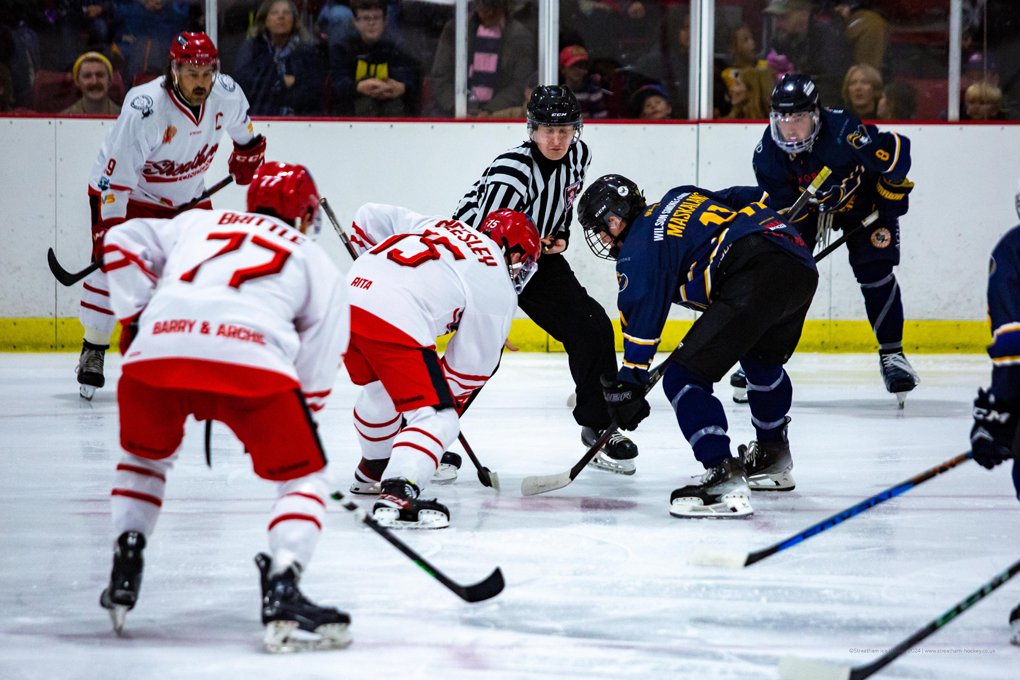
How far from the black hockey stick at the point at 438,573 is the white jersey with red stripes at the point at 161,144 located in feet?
10.9

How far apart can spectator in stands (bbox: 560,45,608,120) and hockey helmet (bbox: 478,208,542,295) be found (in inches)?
140

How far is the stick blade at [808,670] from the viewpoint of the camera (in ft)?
6.63

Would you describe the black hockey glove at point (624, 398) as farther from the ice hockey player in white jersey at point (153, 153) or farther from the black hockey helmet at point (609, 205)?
the ice hockey player in white jersey at point (153, 153)

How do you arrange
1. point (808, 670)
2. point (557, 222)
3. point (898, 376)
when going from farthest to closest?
point (898, 376) → point (557, 222) → point (808, 670)

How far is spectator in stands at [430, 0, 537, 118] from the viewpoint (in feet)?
23.0

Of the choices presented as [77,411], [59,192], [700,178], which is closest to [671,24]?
[700,178]

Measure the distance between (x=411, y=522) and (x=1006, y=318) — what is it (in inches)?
A: 58.4

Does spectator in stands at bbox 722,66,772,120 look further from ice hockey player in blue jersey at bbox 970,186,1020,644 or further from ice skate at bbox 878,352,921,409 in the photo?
ice hockey player in blue jersey at bbox 970,186,1020,644

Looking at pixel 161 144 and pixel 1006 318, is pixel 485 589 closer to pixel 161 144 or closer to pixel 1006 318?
pixel 1006 318

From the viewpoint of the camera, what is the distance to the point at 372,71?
7047 millimetres

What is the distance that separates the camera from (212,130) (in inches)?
220

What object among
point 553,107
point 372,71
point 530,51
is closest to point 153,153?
point 372,71

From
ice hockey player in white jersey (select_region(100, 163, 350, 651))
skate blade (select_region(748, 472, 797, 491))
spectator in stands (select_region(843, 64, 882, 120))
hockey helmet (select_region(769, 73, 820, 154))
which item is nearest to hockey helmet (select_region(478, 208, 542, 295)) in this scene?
skate blade (select_region(748, 472, 797, 491))

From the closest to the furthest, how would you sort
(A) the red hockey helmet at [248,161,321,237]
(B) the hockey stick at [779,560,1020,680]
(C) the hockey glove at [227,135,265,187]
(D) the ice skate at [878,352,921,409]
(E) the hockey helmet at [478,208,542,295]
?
(B) the hockey stick at [779,560,1020,680] → (A) the red hockey helmet at [248,161,321,237] → (E) the hockey helmet at [478,208,542,295] → (D) the ice skate at [878,352,921,409] → (C) the hockey glove at [227,135,265,187]
